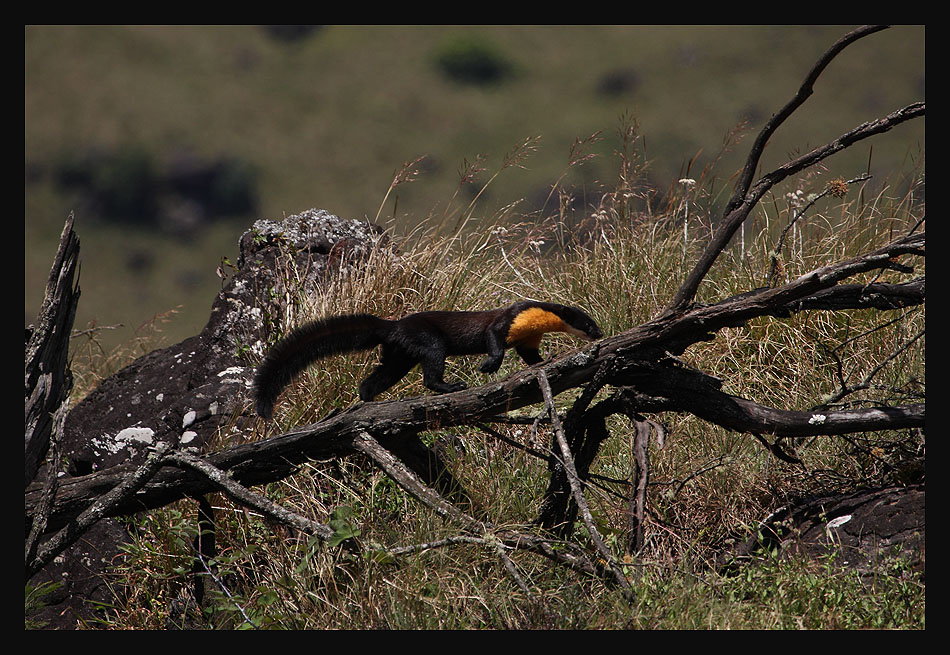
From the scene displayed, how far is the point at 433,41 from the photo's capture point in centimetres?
6619

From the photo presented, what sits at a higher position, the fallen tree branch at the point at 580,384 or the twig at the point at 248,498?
the fallen tree branch at the point at 580,384

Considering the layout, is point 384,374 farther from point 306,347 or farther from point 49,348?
point 49,348

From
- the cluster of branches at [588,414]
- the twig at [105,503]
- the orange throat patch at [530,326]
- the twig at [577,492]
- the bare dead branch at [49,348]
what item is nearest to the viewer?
the twig at [577,492]

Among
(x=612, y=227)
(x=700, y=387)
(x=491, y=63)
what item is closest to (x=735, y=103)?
(x=491, y=63)

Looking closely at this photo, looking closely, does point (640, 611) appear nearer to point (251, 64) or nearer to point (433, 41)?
point (251, 64)

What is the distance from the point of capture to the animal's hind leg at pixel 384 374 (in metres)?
4.94

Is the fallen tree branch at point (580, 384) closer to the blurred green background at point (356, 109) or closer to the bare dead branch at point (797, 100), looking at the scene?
the bare dead branch at point (797, 100)

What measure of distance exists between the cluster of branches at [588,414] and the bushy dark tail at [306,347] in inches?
10.7

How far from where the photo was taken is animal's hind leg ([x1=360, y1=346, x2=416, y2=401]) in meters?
4.94

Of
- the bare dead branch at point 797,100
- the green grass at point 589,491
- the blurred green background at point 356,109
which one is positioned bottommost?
the green grass at point 589,491

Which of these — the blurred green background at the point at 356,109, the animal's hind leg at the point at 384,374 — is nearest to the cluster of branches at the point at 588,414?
the animal's hind leg at the point at 384,374

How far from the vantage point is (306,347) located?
436 centimetres

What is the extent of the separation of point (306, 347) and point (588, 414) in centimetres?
148

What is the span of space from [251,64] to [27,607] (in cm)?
6067
